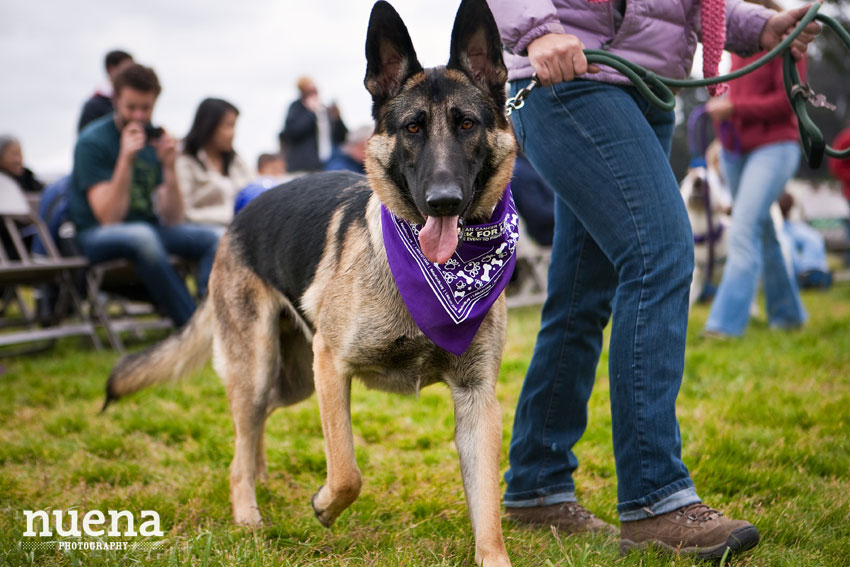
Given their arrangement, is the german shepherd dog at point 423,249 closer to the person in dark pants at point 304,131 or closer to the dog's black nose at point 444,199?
the dog's black nose at point 444,199

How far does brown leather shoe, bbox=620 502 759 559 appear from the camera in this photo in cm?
218

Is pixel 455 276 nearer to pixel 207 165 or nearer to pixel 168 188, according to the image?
pixel 168 188

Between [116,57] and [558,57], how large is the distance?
640 cm

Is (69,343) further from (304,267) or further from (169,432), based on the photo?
(304,267)

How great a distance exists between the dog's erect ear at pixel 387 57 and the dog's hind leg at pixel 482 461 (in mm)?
1101

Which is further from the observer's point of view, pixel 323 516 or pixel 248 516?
pixel 248 516

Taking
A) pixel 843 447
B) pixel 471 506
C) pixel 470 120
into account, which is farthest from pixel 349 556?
pixel 843 447

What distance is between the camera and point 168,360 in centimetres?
358

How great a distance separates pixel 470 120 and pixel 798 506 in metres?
1.98

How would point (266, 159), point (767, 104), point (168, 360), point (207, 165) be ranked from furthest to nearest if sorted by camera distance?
point (266, 159), point (207, 165), point (767, 104), point (168, 360)

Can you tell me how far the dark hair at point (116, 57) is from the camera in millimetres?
7203

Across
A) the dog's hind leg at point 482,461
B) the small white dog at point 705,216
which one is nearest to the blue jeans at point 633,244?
the dog's hind leg at point 482,461

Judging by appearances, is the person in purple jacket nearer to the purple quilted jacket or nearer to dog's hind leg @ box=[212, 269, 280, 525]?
the purple quilted jacket

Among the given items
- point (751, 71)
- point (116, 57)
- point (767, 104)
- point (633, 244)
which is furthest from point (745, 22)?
point (116, 57)
